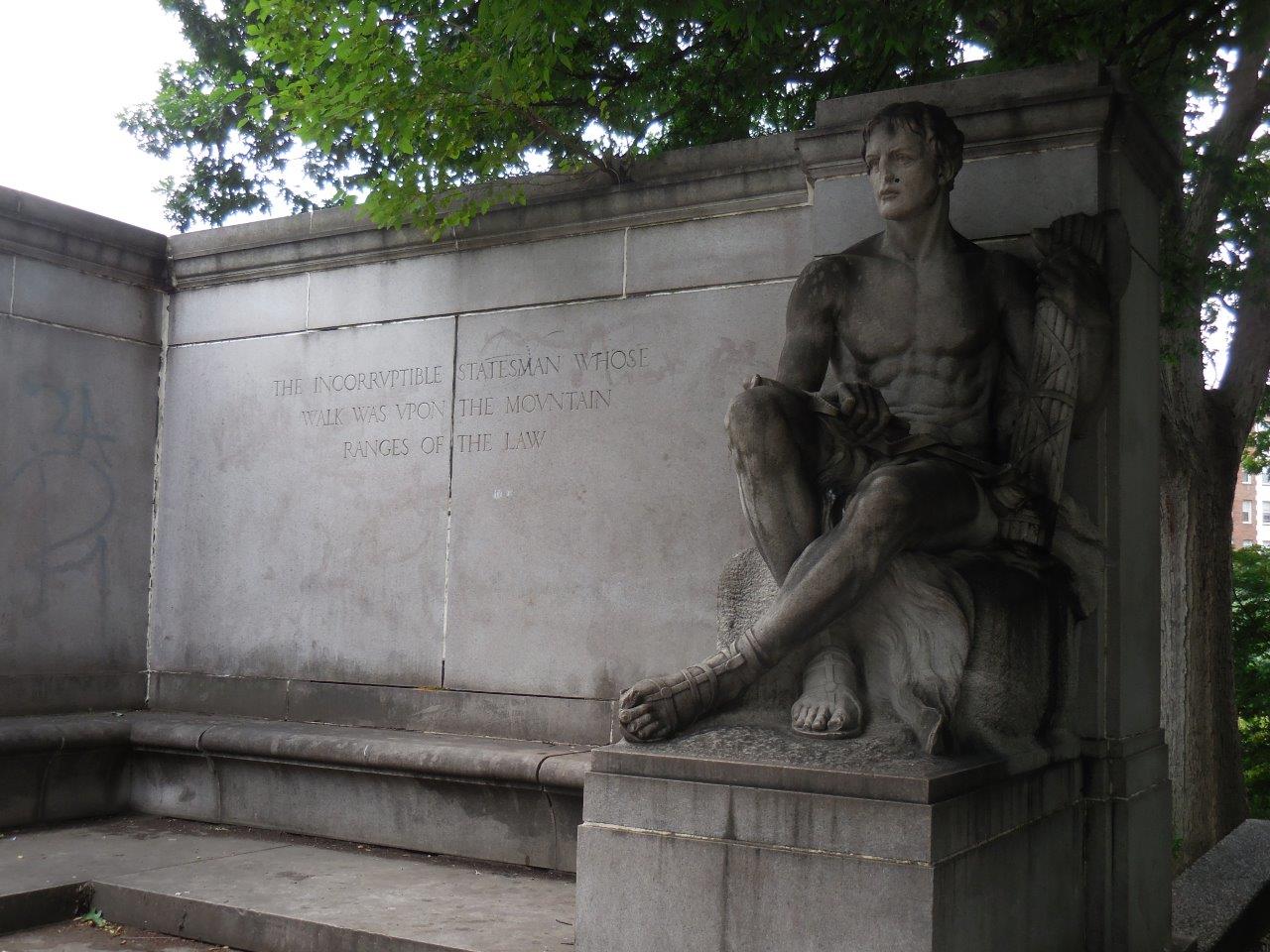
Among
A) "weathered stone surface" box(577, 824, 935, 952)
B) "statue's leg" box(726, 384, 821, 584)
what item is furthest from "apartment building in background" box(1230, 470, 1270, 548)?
"weathered stone surface" box(577, 824, 935, 952)

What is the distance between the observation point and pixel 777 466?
4266 mm

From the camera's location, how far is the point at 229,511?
8.21 meters

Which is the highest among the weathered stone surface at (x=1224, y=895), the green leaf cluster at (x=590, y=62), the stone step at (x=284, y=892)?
the green leaf cluster at (x=590, y=62)

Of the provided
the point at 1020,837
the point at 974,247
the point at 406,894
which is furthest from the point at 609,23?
the point at 1020,837

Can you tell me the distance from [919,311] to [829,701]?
1622 mm

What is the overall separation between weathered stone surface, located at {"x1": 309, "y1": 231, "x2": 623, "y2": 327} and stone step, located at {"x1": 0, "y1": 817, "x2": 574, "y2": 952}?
121 inches

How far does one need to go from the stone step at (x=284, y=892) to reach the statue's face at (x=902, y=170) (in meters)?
2.98

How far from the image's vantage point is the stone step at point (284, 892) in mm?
4832

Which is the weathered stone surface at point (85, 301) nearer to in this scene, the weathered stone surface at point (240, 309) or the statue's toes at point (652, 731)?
the weathered stone surface at point (240, 309)

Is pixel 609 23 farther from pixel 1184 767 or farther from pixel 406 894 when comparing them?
pixel 1184 767

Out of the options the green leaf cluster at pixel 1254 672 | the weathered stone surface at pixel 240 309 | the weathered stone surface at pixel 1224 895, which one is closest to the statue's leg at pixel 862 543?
the weathered stone surface at pixel 1224 895

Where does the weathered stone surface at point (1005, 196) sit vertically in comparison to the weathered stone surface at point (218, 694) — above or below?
above

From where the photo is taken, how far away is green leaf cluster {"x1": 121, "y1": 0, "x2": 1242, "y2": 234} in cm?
682

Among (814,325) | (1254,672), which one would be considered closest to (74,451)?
(814,325)
